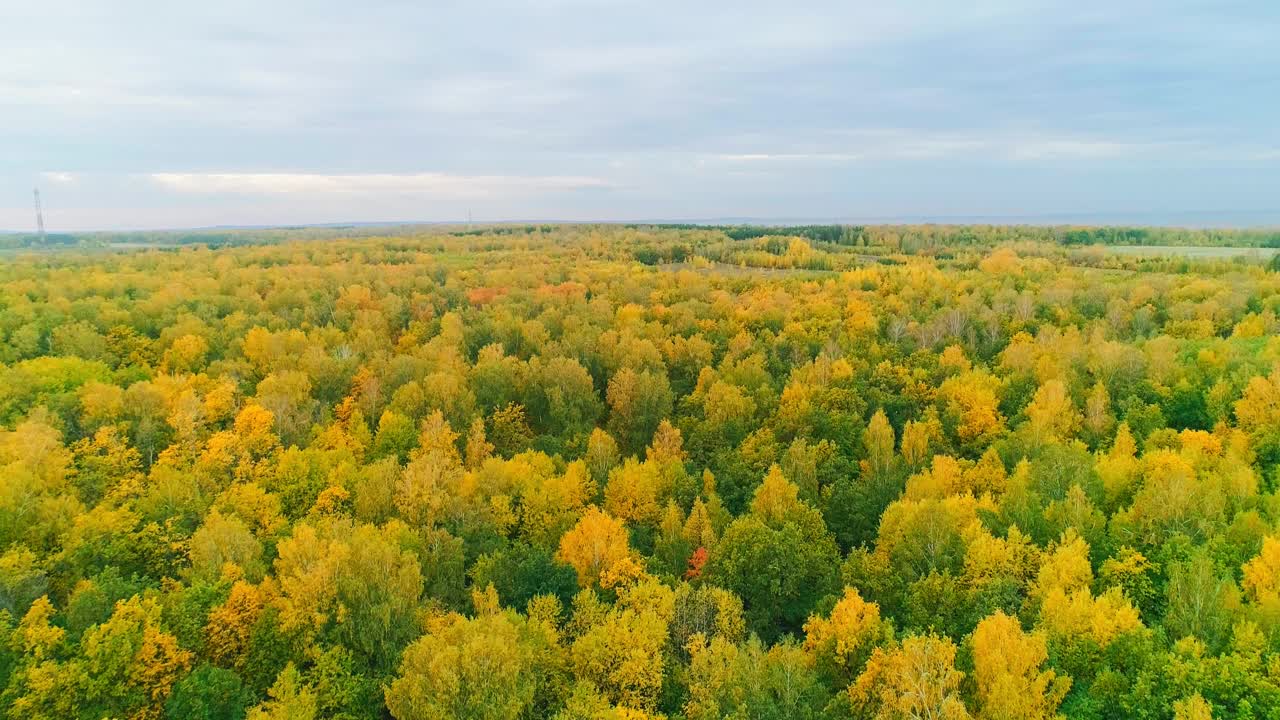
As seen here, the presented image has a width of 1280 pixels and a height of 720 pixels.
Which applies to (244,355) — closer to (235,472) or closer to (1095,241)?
(235,472)

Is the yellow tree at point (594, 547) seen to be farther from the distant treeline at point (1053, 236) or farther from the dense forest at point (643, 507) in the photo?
the distant treeline at point (1053, 236)

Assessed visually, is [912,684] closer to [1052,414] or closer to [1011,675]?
[1011,675]

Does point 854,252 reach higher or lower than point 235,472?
higher

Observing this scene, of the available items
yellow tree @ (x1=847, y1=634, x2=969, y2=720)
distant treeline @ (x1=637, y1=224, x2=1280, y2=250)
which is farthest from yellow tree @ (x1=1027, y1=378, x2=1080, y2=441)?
distant treeline @ (x1=637, y1=224, x2=1280, y2=250)

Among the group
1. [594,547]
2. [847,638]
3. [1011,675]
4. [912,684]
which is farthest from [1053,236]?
[912,684]

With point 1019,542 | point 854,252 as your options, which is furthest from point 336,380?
point 854,252

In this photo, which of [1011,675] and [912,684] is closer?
[912,684]

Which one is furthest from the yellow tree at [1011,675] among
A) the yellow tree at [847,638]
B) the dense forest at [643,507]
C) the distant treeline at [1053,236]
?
the distant treeline at [1053,236]

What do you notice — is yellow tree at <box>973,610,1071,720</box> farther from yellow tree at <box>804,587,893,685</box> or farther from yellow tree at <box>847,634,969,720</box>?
yellow tree at <box>804,587,893,685</box>
